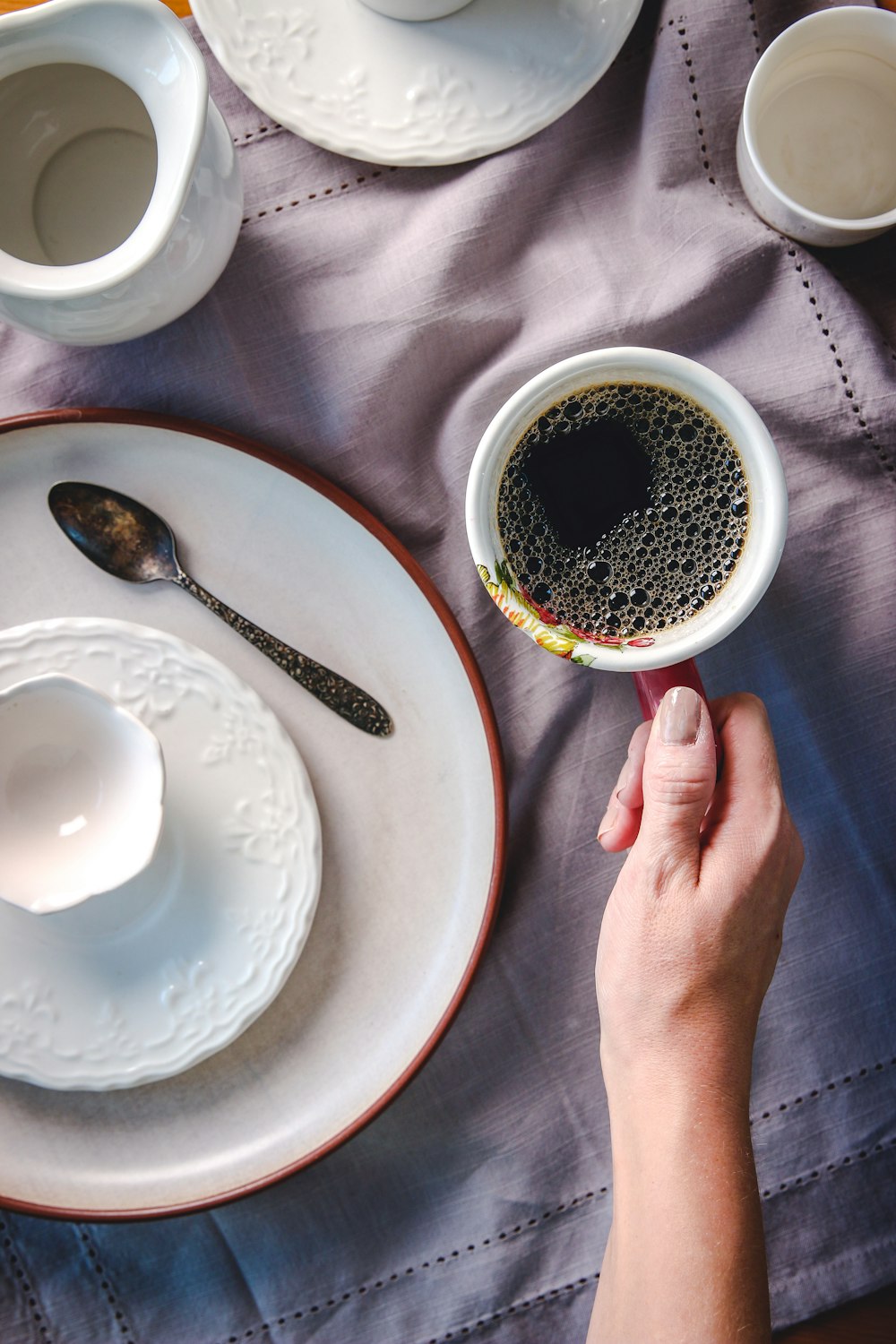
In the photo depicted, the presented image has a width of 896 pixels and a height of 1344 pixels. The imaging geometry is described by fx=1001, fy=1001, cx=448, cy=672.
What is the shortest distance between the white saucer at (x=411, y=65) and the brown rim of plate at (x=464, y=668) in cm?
25

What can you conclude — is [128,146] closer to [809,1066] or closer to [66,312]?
[66,312]

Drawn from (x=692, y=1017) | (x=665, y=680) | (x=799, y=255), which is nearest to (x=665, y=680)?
(x=665, y=680)

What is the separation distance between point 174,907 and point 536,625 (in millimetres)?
365

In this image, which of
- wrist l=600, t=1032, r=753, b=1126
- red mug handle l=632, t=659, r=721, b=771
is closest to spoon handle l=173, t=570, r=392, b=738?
red mug handle l=632, t=659, r=721, b=771

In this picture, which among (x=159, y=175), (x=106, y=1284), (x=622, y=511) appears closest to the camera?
(x=159, y=175)

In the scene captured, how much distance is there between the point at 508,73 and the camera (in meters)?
0.77

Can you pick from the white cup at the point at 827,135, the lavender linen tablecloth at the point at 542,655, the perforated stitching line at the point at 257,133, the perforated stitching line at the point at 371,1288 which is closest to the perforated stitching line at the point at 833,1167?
the lavender linen tablecloth at the point at 542,655

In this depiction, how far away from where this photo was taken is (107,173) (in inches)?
30.1

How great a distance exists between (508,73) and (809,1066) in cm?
86

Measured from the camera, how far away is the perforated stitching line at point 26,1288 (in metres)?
0.86

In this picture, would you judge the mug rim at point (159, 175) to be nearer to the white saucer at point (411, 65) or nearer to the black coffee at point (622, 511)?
the white saucer at point (411, 65)

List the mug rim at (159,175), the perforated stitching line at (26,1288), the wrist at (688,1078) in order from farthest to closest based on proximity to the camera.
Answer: the perforated stitching line at (26,1288)
the wrist at (688,1078)
the mug rim at (159,175)

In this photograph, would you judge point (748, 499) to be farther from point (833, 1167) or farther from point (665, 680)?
point (833, 1167)

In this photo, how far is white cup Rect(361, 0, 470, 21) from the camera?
2.44 ft
